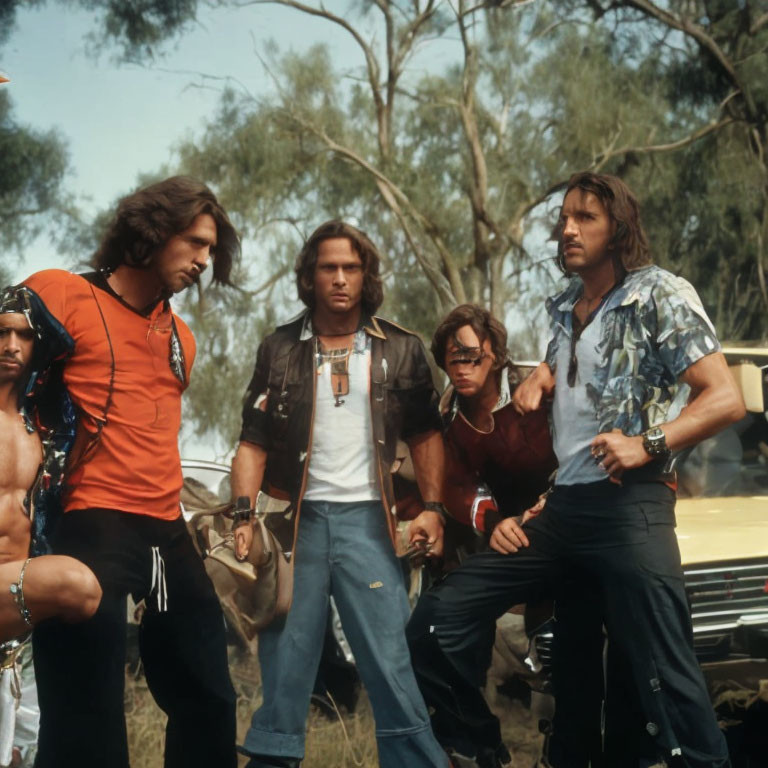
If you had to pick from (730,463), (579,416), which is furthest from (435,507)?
(730,463)

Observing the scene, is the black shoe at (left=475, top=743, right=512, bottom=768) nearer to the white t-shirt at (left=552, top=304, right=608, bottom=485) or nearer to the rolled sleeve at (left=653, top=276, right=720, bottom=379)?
the white t-shirt at (left=552, top=304, right=608, bottom=485)

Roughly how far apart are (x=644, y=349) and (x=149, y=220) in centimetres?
159

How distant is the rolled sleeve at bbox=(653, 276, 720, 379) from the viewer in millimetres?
3617

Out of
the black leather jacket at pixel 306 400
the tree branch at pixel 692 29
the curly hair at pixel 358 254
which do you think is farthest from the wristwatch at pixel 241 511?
the tree branch at pixel 692 29

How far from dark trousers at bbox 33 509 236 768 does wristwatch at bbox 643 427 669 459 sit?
140 centimetres

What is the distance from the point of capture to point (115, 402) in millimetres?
3551

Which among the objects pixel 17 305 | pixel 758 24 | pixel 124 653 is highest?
pixel 758 24

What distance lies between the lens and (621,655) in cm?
392

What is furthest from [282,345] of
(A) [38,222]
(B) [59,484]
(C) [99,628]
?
(A) [38,222]

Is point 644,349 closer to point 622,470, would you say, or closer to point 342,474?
point 622,470

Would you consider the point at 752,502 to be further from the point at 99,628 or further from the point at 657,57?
the point at 657,57

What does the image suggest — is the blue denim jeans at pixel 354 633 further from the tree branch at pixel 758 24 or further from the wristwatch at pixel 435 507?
the tree branch at pixel 758 24

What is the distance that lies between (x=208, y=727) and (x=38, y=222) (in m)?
8.72

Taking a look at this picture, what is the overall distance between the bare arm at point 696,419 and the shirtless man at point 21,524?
1.56 m
